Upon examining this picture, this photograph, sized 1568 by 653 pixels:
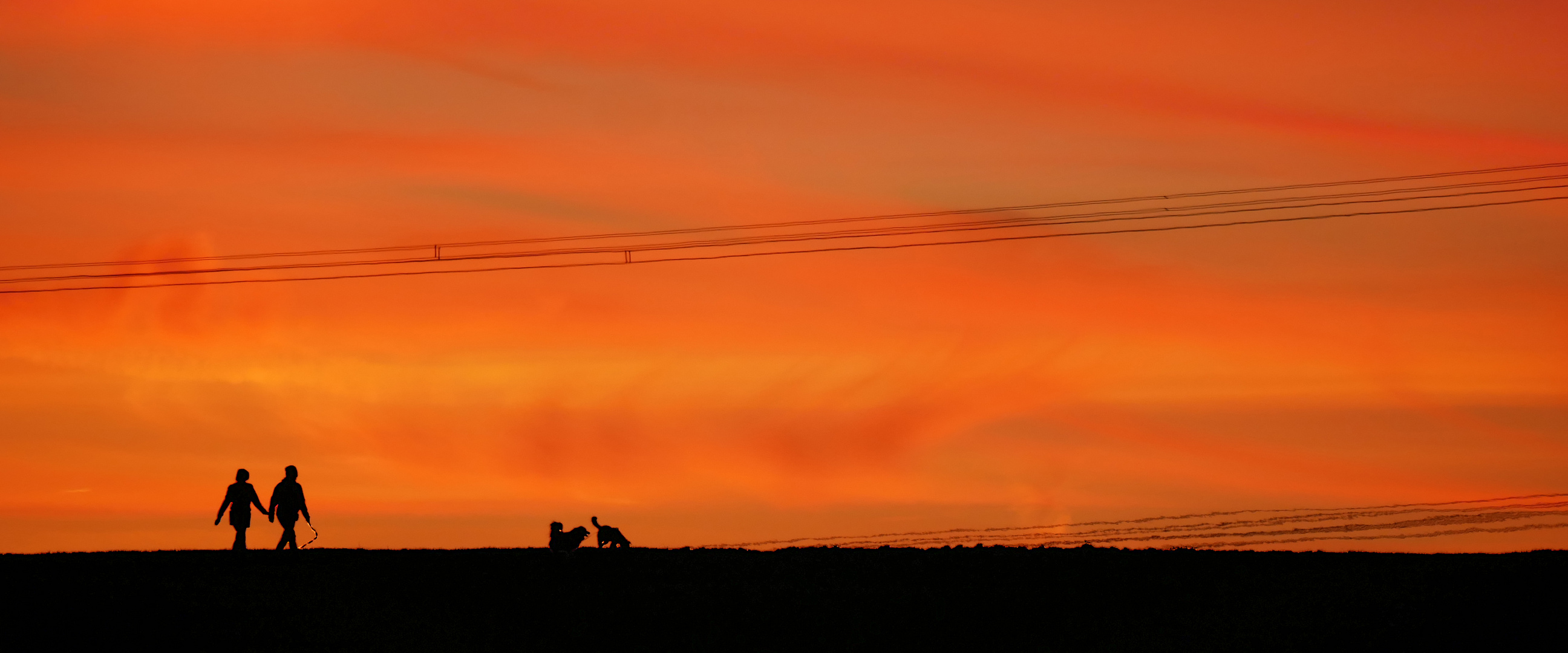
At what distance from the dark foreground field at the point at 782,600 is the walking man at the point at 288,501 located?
0.81 m

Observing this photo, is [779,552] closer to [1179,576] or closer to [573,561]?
[573,561]

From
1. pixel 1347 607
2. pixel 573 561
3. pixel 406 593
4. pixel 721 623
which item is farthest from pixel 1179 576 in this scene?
pixel 406 593

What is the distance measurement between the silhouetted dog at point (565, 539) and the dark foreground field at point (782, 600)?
660 millimetres

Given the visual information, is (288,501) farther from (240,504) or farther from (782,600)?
(782,600)

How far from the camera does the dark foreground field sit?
93.0 feet

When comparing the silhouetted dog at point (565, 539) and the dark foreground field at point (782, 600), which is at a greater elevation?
the silhouetted dog at point (565, 539)

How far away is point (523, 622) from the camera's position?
1167 inches

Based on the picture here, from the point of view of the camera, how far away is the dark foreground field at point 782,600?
28359 millimetres

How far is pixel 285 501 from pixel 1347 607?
2162 centimetres

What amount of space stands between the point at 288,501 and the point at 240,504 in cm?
97

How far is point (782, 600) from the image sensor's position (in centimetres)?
3138

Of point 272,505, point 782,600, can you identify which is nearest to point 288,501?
point 272,505

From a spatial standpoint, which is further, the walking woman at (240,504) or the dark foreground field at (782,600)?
the walking woman at (240,504)

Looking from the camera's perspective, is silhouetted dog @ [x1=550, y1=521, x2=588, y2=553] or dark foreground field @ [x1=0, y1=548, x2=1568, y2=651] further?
silhouetted dog @ [x1=550, y1=521, x2=588, y2=553]
